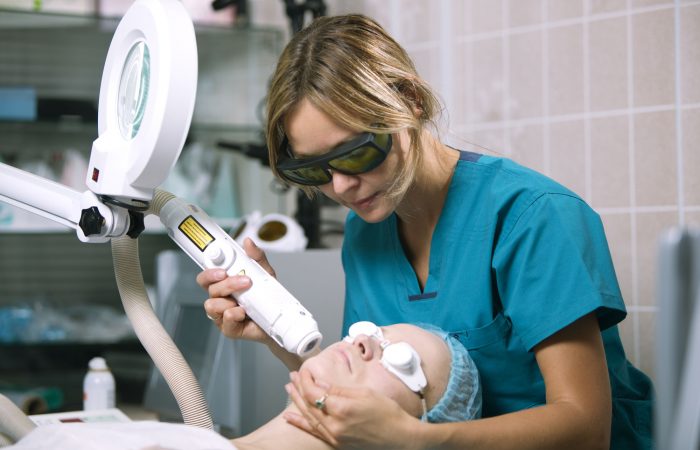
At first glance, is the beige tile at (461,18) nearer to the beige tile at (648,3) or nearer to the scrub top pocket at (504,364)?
the beige tile at (648,3)

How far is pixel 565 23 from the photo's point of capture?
97.5 inches

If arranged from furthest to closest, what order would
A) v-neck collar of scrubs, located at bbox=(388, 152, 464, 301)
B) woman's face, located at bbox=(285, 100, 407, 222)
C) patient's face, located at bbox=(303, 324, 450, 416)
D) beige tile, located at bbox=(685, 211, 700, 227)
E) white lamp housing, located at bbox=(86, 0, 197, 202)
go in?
beige tile, located at bbox=(685, 211, 700, 227) → v-neck collar of scrubs, located at bbox=(388, 152, 464, 301) → woman's face, located at bbox=(285, 100, 407, 222) → patient's face, located at bbox=(303, 324, 450, 416) → white lamp housing, located at bbox=(86, 0, 197, 202)

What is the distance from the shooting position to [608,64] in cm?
237

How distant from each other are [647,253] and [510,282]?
93 centimetres

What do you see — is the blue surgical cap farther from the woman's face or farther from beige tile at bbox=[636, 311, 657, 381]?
beige tile at bbox=[636, 311, 657, 381]

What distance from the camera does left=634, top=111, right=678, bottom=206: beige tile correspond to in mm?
2248

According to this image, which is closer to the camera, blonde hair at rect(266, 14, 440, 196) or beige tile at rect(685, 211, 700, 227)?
blonde hair at rect(266, 14, 440, 196)

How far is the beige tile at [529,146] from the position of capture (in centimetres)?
256

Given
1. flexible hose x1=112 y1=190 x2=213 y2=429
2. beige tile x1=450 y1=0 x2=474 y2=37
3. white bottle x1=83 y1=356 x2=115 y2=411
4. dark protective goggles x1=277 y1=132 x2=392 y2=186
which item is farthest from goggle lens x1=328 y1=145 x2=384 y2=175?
beige tile x1=450 y1=0 x2=474 y2=37

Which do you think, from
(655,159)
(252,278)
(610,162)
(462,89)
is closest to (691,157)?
(655,159)

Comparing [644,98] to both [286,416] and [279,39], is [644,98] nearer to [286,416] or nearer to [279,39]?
[286,416]

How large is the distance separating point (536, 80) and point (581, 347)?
1.33 meters

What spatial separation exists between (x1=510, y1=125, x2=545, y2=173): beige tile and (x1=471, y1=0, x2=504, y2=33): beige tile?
35cm

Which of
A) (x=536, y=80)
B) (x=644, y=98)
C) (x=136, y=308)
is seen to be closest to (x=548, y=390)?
(x=136, y=308)
